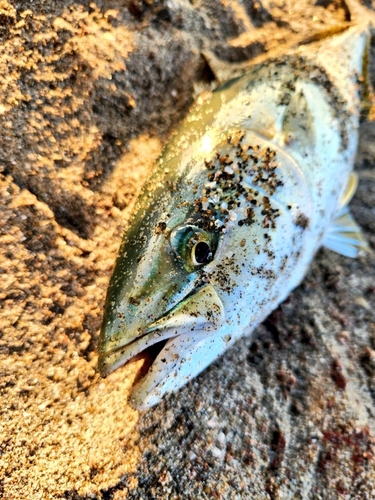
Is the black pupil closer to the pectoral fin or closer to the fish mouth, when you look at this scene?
the fish mouth

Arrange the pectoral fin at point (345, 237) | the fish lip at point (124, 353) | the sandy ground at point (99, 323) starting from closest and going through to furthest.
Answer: the fish lip at point (124, 353) → the sandy ground at point (99, 323) → the pectoral fin at point (345, 237)

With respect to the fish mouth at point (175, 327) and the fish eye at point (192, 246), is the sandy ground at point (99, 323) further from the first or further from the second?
the fish eye at point (192, 246)

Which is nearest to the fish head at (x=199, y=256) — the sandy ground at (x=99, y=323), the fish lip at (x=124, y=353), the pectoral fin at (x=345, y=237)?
the fish lip at (x=124, y=353)

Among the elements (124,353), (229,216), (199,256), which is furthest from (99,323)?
(229,216)

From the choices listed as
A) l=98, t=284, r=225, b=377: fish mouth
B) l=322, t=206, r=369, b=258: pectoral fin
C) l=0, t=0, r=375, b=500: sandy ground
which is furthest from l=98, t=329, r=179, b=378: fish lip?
l=322, t=206, r=369, b=258: pectoral fin

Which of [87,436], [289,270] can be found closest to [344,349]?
[289,270]

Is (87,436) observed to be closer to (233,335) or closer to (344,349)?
(233,335)
